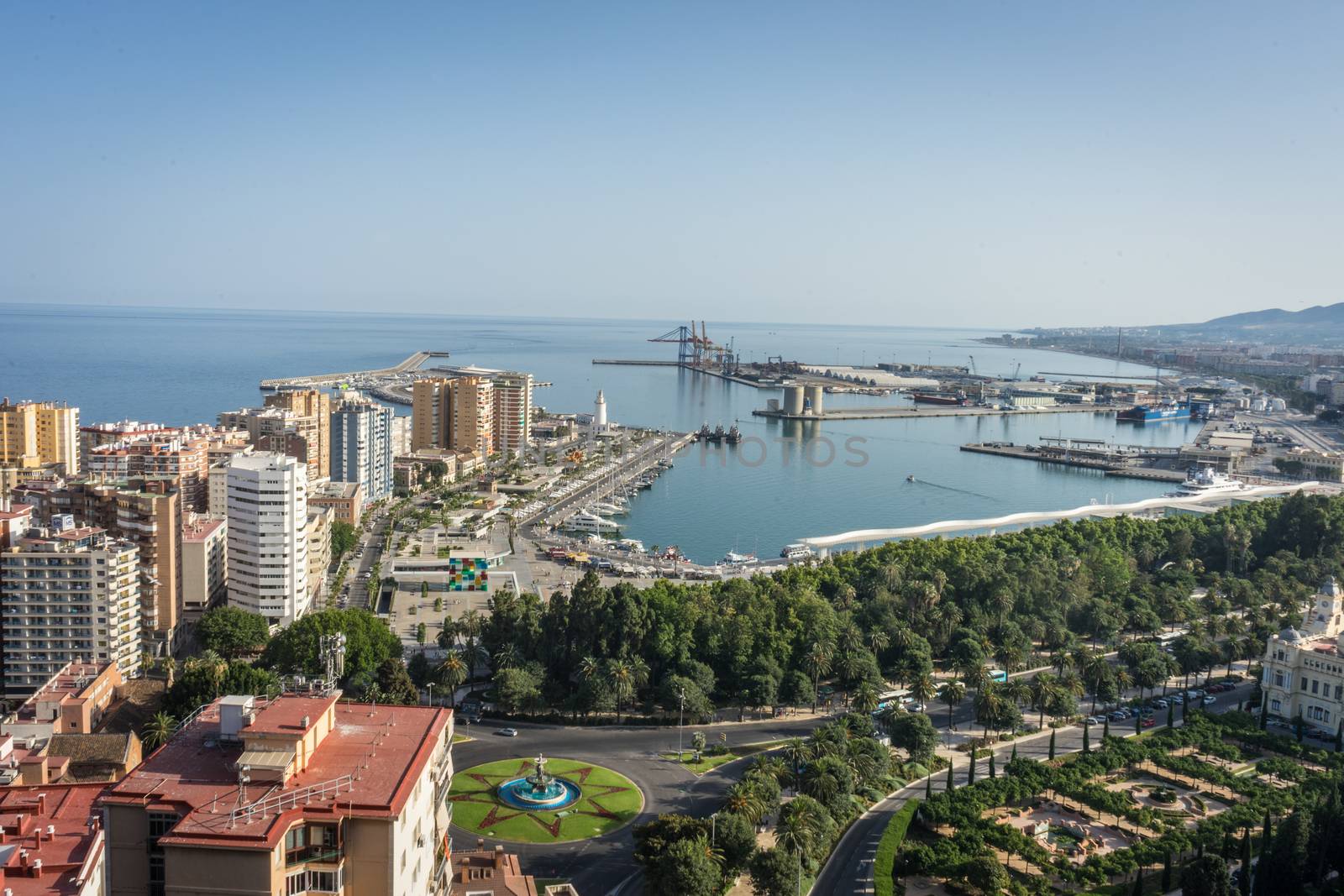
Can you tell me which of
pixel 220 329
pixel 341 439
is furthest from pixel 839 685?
pixel 220 329

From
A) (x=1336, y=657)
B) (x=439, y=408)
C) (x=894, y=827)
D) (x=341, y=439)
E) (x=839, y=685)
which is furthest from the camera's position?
(x=439, y=408)

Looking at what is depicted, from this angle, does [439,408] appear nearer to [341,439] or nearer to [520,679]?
[341,439]

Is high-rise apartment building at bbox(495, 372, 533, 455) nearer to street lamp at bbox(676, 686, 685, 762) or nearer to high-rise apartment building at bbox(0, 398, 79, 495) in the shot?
high-rise apartment building at bbox(0, 398, 79, 495)

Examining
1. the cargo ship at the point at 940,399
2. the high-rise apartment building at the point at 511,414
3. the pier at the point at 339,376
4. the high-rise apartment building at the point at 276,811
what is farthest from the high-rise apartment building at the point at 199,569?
the cargo ship at the point at 940,399

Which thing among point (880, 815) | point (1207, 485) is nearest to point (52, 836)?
point (880, 815)

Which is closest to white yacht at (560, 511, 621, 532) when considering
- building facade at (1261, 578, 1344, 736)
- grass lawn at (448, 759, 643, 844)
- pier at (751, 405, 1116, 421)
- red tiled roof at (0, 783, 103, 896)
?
grass lawn at (448, 759, 643, 844)
